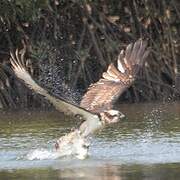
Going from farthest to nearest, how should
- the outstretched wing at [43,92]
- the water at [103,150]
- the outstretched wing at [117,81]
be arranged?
the outstretched wing at [117,81]
the outstretched wing at [43,92]
the water at [103,150]

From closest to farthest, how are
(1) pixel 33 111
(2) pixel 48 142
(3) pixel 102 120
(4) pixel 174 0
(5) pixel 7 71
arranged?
(3) pixel 102 120, (2) pixel 48 142, (1) pixel 33 111, (5) pixel 7 71, (4) pixel 174 0

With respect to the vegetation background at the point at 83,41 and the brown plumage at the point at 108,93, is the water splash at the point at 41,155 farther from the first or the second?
the vegetation background at the point at 83,41

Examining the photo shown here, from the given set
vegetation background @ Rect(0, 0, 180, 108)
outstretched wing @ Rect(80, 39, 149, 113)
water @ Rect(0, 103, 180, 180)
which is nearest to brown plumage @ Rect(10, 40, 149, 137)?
outstretched wing @ Rect(80, 39, 149, 113)

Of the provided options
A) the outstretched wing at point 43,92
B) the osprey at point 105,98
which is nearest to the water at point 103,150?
the osprey at point 105,98

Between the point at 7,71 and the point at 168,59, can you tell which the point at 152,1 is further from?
the point at 7,71

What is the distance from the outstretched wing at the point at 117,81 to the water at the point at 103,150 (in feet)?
1.72

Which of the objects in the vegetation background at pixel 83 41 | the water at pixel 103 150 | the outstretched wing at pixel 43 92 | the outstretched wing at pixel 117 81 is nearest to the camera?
the water at pixel 103 150

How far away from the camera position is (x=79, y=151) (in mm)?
11703

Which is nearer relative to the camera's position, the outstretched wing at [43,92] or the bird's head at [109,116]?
the outstretched wing at [43,92]

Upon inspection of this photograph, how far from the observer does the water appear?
10352mm

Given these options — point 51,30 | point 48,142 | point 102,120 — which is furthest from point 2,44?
point 102,120

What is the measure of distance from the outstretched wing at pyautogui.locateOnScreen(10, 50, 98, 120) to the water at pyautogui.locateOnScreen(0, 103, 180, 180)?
1.59ft

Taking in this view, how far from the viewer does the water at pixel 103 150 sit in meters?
10.4

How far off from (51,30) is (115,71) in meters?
9.34
